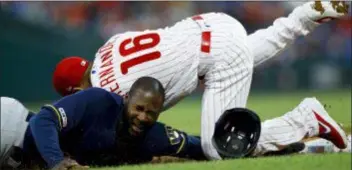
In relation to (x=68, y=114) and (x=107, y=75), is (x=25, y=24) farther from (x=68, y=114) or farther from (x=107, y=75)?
(x=68, y=114)

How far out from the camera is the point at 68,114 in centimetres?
452

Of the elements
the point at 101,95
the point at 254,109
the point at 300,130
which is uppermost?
the point at 101,95

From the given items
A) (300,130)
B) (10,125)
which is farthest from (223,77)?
(10,125)

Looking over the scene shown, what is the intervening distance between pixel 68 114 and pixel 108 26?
9.53 metres

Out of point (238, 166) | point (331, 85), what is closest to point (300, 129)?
point (238, 166)

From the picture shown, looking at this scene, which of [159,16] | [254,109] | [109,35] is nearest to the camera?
[254,109]

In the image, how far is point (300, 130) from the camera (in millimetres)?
5543

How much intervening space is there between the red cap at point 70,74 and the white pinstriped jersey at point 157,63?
0.10 metres

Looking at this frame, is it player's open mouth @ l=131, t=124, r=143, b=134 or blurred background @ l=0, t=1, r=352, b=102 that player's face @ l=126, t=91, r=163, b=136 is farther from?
blurred background @ l=0, t=1, r=352, b=102

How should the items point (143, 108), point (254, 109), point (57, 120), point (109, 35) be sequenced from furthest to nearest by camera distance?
point (109, 35), point (254, 109), point (143, 108), point (57, 120)

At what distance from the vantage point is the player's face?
4637 mm

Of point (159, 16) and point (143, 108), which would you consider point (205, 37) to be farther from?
point (159, 16)

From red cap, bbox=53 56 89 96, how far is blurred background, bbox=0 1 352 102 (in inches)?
230

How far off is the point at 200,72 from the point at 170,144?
1.92 feet
